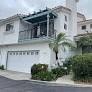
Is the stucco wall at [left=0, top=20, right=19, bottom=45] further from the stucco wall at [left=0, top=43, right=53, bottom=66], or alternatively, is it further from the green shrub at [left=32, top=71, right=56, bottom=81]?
the green shrub at [left=32, top=71, right=56, bottom=81]

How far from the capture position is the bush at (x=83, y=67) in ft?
48.8

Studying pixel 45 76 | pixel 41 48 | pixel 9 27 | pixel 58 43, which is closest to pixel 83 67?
pixel 45 76

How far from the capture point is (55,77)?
1661 centimetres

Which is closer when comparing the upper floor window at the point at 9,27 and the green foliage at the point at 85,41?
the green foliage at the point at 85,41

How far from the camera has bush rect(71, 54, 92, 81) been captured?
14.9 m

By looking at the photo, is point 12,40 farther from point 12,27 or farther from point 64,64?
point 64,64

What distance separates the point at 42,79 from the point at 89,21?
488 inches

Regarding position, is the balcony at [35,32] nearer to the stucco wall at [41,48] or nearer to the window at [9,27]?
the stucco wall at [41,48]

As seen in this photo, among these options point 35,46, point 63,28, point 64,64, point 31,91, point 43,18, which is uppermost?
point 43,18

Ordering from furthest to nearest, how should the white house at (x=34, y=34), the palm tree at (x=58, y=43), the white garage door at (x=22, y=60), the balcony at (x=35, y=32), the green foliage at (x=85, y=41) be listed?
the balcony at (x=35, y=32)
the white garage door at (x=22, y=60)
the white house at (x=34, y=34)
the green foliage at (x=85, y=41)
the palm tree at (x=58, y=43)

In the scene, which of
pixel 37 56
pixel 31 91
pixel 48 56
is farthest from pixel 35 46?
pixel 31 91

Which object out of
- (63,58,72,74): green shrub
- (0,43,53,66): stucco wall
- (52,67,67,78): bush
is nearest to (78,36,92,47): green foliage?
(63,58,72,74): green shrub

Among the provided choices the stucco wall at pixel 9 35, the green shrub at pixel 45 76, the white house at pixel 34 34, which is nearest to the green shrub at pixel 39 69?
the green shrub at pixel 45 76

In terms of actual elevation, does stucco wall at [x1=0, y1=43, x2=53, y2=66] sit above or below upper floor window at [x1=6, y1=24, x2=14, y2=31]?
below
